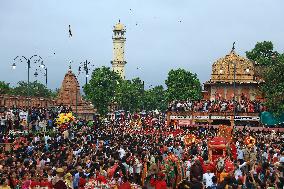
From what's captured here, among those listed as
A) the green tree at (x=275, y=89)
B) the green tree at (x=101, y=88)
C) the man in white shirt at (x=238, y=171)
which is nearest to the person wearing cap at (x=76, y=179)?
the man in white shirt at (x=238, y=171)

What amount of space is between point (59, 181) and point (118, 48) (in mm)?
134245

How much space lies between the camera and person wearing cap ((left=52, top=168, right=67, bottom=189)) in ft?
51.5

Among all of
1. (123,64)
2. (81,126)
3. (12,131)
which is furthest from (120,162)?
(123,64)

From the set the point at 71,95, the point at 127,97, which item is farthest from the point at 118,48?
the point at 71,95

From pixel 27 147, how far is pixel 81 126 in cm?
1734

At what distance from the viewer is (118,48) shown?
5871 inches

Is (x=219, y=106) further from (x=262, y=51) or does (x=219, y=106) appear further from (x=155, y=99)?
(x=155, y=99)

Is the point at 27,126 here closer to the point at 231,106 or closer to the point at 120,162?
the point at 120,162

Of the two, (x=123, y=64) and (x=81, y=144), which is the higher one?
(x=123, y=64)

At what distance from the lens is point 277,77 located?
176ft

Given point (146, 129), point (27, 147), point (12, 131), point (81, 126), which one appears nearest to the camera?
point (27, 147)

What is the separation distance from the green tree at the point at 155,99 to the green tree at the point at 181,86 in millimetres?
21765

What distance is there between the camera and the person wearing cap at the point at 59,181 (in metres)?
15.7

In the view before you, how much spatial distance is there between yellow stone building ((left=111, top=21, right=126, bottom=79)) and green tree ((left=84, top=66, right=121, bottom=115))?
5860 cm
